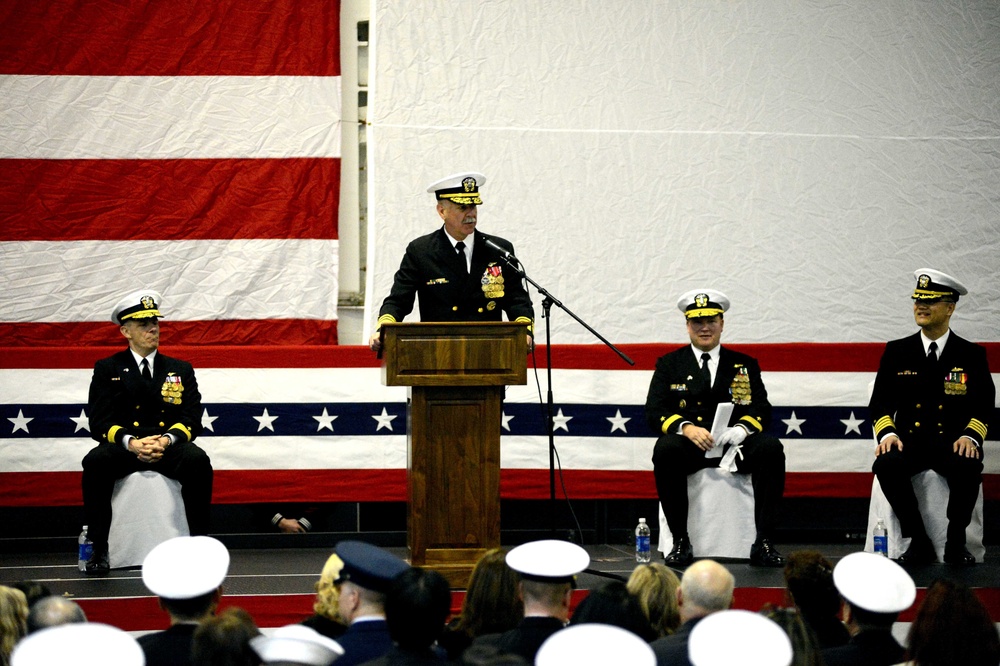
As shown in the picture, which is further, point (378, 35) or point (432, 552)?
point (378, 35)

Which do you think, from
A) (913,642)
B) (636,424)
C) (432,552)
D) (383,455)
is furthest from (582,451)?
(913,642)

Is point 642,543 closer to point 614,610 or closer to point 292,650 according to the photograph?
point 614,610

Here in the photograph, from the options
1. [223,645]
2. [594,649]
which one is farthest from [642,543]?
[594,649]

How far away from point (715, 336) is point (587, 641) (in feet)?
14.3

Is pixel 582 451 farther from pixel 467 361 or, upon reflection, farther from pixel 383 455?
pixel 467 361

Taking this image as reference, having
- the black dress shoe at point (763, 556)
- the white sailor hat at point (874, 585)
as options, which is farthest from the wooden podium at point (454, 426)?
A: the white sailor hat at point (874, 585)

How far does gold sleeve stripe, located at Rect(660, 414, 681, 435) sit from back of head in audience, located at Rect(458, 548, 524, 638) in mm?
3139

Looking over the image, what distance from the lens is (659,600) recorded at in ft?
10.4

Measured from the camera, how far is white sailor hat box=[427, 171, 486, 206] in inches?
215

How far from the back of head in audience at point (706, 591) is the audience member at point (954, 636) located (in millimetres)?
425

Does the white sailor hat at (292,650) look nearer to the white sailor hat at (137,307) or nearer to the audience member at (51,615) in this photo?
the audience member at (51,615)

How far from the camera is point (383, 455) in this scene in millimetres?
6984

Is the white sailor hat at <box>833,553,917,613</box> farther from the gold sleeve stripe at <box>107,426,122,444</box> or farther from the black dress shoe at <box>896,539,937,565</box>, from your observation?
the gold sleeve stripe at <box>107,426,122,444</box>

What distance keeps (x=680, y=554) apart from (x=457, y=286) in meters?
1.71
